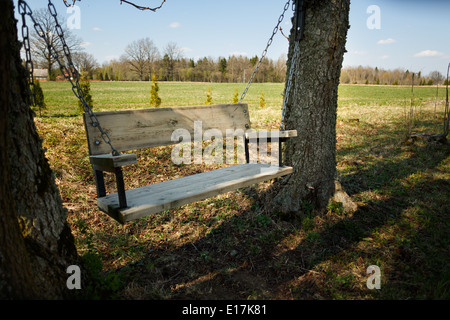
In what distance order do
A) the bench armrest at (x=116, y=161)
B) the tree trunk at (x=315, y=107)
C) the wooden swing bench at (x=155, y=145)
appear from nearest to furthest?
the bench armrest at (x=116, y=161), the wooden swing bench at (x=155, y=145), the tree trunk at (x=315, y=107)

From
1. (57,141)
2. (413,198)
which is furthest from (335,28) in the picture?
(57,141)

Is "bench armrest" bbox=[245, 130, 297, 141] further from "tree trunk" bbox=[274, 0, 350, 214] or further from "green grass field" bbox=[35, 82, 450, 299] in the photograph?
"green grass field" bbox=[35, 82, 450, 299]

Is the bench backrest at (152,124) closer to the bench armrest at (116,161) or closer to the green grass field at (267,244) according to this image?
the bench armrest at (116,161)

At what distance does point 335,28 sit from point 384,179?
2.61 metres

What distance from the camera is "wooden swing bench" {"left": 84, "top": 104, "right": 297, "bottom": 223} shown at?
1.94m

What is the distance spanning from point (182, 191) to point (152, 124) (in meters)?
0.80

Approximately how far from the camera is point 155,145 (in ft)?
8.93

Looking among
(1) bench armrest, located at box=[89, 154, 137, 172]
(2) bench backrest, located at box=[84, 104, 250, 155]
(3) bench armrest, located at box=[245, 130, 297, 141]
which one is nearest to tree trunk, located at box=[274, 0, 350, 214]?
(3) bench armrest, located at box=[245, 130, 297, 141]

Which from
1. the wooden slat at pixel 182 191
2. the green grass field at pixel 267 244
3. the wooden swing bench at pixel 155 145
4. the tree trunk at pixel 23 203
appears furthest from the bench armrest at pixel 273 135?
the tree trunk at pixel 23 203

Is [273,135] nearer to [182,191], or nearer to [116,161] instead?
[182,191]

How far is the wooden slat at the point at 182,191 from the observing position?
6.31 ft
